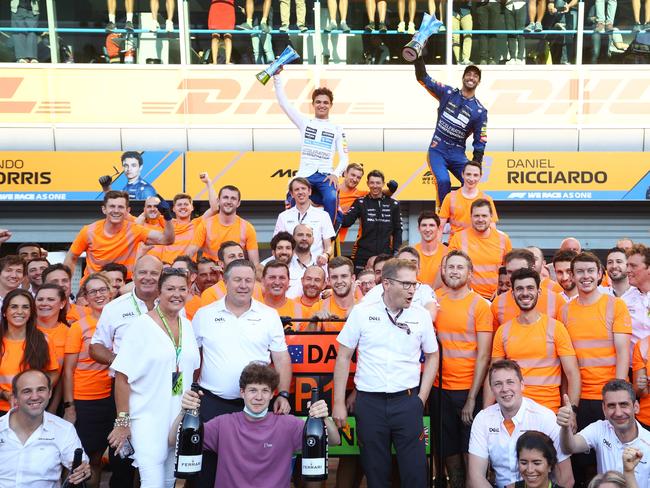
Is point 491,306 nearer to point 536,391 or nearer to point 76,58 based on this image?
point 536,391

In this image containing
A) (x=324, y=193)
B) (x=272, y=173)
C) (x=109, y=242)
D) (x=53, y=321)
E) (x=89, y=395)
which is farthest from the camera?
(x=272, y=173)

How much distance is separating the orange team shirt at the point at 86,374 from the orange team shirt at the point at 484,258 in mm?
3404

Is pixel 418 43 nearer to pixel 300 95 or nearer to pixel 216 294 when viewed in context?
pixel 216 294

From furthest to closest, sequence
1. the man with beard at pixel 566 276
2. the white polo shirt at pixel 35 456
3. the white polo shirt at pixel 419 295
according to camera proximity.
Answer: the man with beard at pixel 566 276
the white polo shirt at pixel 419 295
the white polo shirt at pixel 35 456

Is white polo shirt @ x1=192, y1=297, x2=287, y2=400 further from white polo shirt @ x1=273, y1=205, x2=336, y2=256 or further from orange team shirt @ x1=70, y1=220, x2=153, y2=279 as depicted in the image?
white polo shirt @ x1=273, y1=205, x2=336, y2=256

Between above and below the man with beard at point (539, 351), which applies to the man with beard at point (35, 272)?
above

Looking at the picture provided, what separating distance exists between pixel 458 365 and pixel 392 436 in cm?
82

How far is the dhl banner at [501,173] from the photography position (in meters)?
14.8

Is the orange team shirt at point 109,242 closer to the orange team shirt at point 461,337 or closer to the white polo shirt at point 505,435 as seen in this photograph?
the orange team shirt at point 461,337

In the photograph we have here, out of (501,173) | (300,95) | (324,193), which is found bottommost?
(324,193)

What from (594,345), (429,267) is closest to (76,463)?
(594,345)

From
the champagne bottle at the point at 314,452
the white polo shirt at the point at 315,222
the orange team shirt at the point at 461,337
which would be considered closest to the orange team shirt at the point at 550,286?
the orange team shirt at the point at 461,337

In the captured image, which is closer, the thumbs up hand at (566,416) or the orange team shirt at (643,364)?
the thumbs up hand at (566,416)

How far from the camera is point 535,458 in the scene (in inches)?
210
